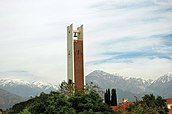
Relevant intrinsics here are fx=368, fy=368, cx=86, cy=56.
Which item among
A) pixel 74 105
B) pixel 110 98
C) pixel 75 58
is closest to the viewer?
pixel 74 105

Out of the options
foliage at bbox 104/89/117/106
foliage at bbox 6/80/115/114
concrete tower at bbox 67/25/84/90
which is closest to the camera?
foliage at bbox 6/80/115/114

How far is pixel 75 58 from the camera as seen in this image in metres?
57.3

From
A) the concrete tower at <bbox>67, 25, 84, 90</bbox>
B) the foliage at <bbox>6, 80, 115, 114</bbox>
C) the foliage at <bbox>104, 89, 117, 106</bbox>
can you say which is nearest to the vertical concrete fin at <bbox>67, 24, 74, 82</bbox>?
the concrete tower at <bbox>67, 25, 84, 90</bbox>

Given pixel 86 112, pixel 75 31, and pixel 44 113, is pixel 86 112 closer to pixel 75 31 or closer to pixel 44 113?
pixel 44 113

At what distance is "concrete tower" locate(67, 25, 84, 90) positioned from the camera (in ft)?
186

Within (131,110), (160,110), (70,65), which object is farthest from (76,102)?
(70,65)

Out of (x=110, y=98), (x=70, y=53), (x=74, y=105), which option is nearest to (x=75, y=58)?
(x=70, y=53)

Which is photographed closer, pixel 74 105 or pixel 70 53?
pixel 74 105

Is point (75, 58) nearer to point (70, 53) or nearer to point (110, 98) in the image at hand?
point (70, 53)

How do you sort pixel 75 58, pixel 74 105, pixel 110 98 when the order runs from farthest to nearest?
pixel 110 98 → pixel 75 58 → pixel 74 105

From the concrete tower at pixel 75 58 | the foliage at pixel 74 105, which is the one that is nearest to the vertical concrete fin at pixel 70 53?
the concrete tower at pixel 75 58

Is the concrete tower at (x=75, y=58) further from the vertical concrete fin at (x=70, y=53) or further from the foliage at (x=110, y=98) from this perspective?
the foliage at (x=110, y=98)

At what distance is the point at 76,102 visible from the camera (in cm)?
2316

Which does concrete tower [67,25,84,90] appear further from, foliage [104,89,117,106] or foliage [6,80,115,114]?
foliage [6,80,115,114]
